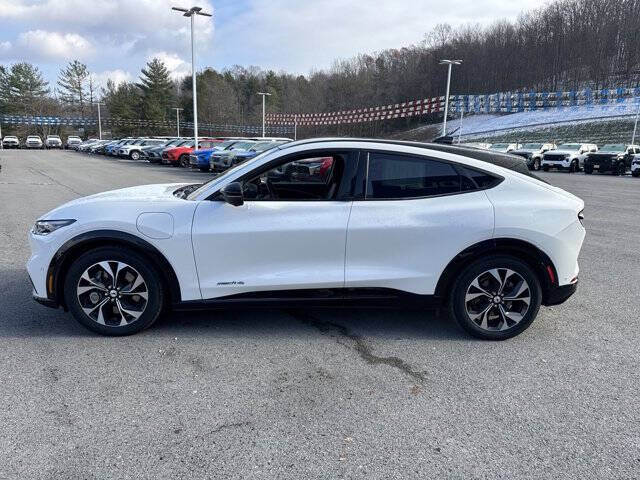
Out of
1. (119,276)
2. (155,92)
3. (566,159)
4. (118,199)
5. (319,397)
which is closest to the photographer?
(319,397)

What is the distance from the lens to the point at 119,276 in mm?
3971

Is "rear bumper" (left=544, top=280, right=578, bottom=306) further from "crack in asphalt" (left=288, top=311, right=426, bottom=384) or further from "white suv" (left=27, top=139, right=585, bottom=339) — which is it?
"crack in asphalt" (left=288, top=311, right=426, bottom=384)

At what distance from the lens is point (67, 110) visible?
302 feet

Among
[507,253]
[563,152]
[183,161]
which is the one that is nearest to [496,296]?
[507,253]

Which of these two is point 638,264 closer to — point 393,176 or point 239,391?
point 393,176

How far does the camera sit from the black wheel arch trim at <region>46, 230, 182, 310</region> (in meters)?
3.91

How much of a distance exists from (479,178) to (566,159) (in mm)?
29017

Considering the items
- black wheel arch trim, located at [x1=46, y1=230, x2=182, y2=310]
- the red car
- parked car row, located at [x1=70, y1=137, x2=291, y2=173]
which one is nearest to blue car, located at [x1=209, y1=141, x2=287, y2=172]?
parked car row, located at [x1=70, y1=137, x2=291, y2=173]

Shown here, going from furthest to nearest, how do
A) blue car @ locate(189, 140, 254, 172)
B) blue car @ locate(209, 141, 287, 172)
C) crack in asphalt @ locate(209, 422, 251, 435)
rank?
1. blue car @ locate(189, 140, 254, 172)
2. blue car @ locate(209, 141, 287, 172)
3. crack in asphalt @ locate(209, 422, 251, 435)

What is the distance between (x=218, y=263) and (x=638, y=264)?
5804 millimetres

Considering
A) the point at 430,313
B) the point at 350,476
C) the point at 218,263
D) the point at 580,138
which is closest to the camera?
the point at 350,476

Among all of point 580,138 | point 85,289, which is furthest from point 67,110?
point 85,289

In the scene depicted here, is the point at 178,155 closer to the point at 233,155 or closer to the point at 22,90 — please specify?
the point at 233,155

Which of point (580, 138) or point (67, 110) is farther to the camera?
point (67, 110)
